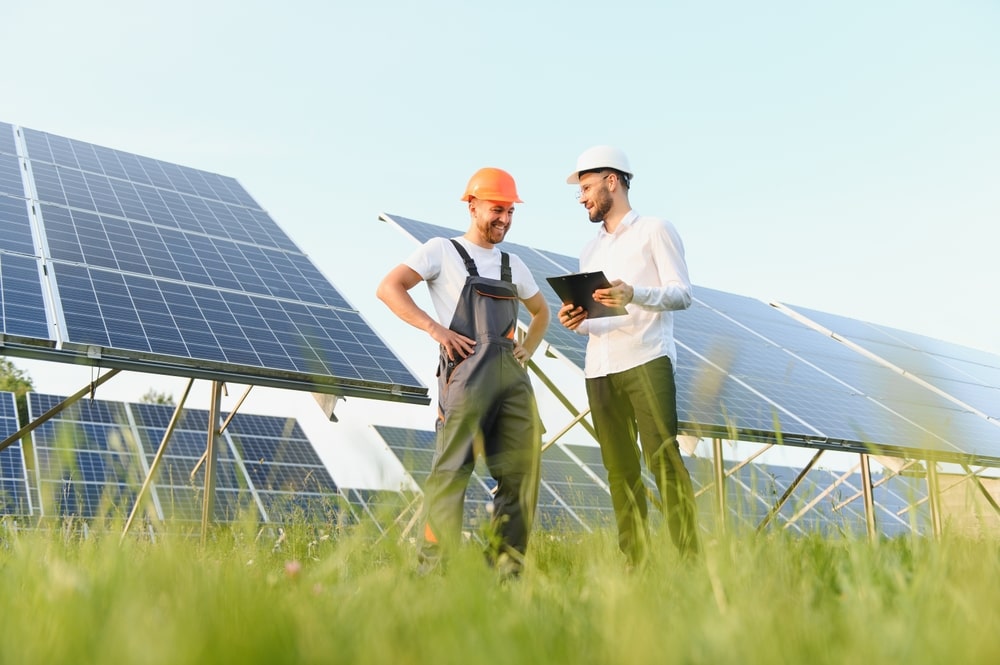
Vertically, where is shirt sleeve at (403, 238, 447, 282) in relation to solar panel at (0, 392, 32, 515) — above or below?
above

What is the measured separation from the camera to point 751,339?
11492 millimetres

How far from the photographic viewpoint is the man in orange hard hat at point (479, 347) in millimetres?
4051

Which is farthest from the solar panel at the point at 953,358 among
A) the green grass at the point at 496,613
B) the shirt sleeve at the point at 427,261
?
the green grass at the point at 496,613

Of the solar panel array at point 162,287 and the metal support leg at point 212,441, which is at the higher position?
the solar panel array at point 162,287

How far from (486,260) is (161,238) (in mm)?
5614

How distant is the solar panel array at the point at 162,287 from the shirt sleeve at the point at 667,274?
172 centimetres

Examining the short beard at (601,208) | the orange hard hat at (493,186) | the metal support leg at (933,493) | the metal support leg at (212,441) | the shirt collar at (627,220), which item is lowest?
the metal support leg at (212,441)

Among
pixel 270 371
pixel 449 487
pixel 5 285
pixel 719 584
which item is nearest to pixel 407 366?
pixel 270 371

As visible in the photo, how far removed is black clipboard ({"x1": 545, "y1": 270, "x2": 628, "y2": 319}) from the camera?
3.98 m

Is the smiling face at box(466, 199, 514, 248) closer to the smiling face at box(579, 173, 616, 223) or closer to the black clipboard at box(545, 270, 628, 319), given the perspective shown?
the smiling face at box(579, 173, 616, 223)

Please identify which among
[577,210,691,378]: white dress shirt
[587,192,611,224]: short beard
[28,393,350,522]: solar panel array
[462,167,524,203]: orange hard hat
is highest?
[462,167,524,203]: orange hard hat

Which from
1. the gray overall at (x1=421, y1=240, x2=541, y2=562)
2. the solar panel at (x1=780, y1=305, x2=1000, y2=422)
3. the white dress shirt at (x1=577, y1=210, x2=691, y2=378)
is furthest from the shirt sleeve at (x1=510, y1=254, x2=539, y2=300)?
the solar panel at (x1=780, y1=305, x2=1000, y2=422)

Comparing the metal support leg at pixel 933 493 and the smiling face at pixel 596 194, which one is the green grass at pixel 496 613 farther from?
the smiling face at pixel 596 194

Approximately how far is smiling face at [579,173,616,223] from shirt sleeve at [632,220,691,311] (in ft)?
1.06
